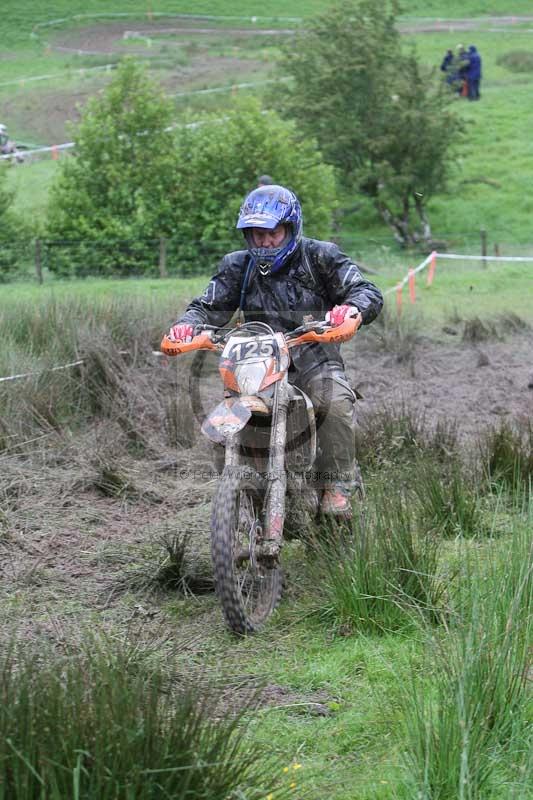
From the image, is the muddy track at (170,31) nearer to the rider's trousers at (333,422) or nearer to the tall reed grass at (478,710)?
the rider's trousers at (333,422)

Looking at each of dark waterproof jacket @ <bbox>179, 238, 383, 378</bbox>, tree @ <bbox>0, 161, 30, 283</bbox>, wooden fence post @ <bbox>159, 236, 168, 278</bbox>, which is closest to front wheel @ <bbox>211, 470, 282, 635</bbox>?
dark waterproof jacket @ <bbox>179, 238, 383, 378</bbox>

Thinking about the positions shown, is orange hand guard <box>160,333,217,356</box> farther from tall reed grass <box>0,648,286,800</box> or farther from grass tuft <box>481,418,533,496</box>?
tall reed grass <box>0,648,286,800</box>

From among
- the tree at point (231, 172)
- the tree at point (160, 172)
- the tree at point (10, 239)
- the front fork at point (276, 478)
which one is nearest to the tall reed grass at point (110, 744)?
the front fork at point (276, 478)

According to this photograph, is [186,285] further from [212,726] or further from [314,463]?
[212,726]

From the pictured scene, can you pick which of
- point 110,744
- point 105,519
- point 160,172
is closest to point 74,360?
point 105,519

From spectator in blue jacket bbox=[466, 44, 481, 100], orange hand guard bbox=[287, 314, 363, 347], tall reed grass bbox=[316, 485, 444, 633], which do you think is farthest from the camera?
spectator in blue jacket bbox=[466, 44, 481, 100]

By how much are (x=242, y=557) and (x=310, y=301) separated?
58.8 inches

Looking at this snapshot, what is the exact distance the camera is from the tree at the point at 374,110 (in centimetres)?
2941

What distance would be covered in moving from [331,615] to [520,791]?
1.93m

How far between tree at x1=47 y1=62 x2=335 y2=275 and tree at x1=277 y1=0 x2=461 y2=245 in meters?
5.70

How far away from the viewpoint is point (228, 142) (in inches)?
930

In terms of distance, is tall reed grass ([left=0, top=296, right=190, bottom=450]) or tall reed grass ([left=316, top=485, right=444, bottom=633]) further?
tall reed grass ([left=0, top=296, right=190, bottom=450])

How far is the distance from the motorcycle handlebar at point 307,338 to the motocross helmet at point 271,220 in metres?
0.46

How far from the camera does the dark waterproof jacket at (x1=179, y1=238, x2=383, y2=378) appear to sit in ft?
19.3
